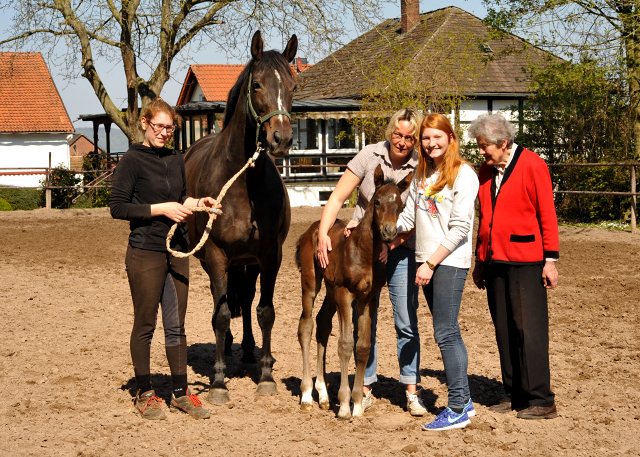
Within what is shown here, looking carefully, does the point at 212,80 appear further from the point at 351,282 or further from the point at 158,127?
the point at 351,282

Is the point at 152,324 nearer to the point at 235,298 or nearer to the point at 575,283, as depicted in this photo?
the point at 235,298

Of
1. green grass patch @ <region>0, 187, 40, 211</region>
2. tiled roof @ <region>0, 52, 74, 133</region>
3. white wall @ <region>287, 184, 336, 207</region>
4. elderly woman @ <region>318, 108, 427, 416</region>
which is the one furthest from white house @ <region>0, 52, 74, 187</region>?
elderly woman @ <region>318, 108, 427, 416</region>

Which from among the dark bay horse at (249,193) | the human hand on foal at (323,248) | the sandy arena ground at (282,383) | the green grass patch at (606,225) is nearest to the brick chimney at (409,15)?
the green grass patch at (606,225)

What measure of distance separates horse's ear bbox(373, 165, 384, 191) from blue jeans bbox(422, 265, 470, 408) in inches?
24.2

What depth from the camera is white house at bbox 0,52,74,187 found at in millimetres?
35281

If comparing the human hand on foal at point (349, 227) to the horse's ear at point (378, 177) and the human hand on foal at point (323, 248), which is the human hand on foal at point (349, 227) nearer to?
the human hand on foal at point (323, 248)

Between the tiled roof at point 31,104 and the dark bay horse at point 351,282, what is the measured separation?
3400 cm

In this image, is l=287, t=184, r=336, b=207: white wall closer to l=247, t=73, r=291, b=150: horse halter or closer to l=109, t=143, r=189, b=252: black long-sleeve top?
l=247, t=73, r=291, b=150: horse halter

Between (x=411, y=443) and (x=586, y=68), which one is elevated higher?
(x=586, y=68)

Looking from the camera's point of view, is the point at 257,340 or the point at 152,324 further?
the point at 257,340

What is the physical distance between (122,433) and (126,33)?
15.6 m

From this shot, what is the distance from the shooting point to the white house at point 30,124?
35.3 m

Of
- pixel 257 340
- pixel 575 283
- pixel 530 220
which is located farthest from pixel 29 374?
pixel 575 283

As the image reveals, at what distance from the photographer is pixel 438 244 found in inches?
159
